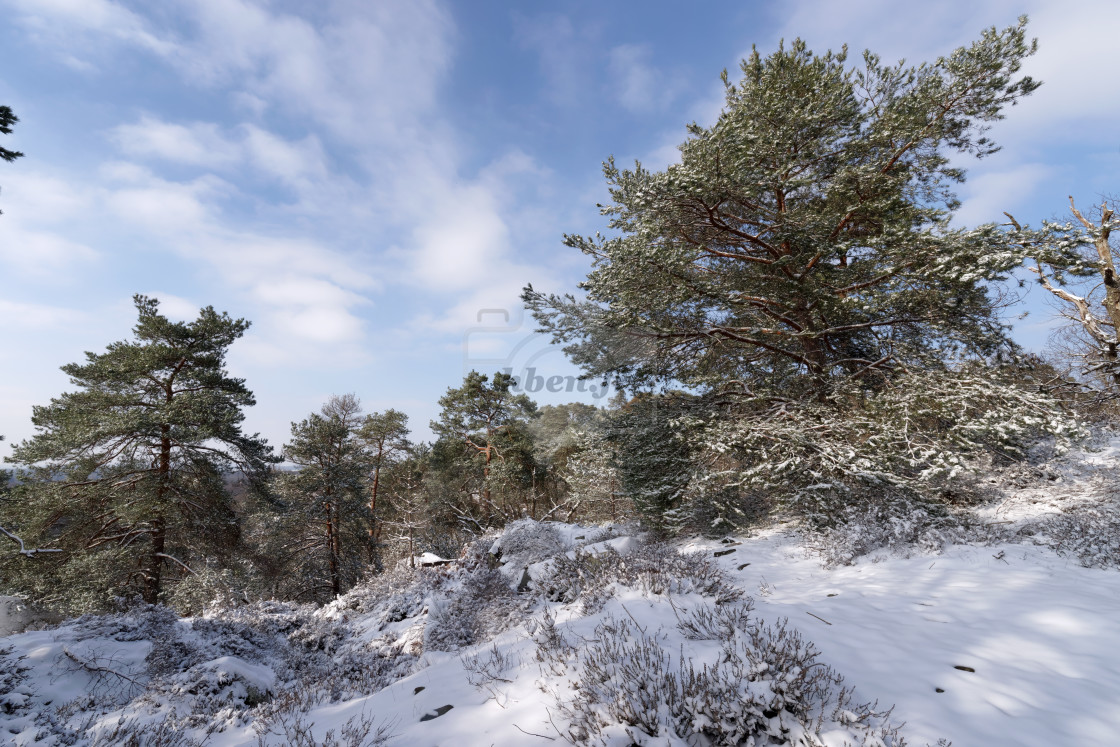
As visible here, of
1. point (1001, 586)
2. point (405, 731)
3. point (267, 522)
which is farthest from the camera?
point (267, 522)

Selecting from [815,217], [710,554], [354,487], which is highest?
[815,217]

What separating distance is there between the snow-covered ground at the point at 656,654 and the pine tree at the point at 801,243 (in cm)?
408

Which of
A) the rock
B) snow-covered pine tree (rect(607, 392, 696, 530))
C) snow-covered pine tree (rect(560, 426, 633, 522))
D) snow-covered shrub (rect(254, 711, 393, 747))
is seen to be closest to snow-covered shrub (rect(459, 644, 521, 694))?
the rock

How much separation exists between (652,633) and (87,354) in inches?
749

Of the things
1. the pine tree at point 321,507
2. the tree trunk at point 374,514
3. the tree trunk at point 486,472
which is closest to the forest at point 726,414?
the pine tree at point 321,507

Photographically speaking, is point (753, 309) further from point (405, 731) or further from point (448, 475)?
point (448, 475)

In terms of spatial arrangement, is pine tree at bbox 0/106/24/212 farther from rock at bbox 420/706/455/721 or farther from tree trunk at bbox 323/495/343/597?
tree trunk at bbox 323/495/343/597

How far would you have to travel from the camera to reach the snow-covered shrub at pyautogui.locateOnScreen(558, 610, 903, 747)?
259cm

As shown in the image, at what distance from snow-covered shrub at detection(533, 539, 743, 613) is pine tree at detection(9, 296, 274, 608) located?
38.2 ft

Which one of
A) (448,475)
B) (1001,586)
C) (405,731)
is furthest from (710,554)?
(448,475)

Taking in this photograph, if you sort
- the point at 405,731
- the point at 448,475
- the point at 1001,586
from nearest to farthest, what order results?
the point at 405,731 → the point at 1001,586 → the point at 448,475

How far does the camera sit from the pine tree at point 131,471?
464 inches

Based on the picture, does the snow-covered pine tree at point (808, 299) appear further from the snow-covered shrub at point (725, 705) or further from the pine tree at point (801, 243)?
the snow-covered shrub at point (725, 705)

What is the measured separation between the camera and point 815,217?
8.58 metres
